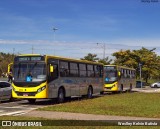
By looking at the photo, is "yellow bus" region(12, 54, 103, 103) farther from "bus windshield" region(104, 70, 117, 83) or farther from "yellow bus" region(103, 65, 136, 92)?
"bus windshield" region(104, 70, 117, 83)

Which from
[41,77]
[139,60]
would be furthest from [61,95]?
[139,60]

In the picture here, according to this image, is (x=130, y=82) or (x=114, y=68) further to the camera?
(x=130, y=82)

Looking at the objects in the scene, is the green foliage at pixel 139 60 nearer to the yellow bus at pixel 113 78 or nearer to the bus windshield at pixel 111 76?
the yellow bus at pixel 113 78

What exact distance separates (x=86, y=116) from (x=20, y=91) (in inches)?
315

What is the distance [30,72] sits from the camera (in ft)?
72.3

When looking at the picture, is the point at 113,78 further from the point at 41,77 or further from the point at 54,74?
the point at 41,77

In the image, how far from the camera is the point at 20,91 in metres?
22.0

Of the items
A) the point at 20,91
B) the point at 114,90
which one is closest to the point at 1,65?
the point at 114,90

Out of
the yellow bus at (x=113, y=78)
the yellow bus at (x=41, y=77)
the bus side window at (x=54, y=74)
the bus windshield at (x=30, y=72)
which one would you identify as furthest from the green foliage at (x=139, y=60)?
the bus windshield at (x=30, y=72)

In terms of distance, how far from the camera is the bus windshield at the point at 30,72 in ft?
71.6

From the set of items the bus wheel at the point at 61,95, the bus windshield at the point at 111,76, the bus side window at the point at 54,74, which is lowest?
the bus wheel at the point at 61,95

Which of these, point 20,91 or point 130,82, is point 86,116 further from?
point 130,82

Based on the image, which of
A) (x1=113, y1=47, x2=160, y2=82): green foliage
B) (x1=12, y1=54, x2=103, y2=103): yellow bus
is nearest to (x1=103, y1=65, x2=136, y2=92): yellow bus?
(x1=12, y1=54, x2=103, y2=103): yellow bus

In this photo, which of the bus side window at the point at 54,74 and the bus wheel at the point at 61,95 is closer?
the bus side window at the point at 54,74
